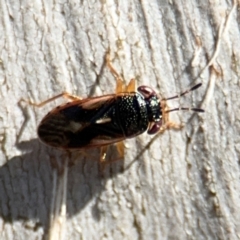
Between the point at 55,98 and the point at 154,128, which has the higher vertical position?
the point at 55,98

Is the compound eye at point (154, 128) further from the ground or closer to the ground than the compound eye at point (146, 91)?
closer to the ground

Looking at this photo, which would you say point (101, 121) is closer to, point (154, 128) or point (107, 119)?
point (107, 119)

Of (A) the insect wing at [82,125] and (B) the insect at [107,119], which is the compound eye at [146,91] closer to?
(B) the insect at [107,119]

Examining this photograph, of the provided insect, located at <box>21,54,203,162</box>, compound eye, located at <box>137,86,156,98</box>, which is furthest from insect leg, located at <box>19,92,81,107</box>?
compound eye, located at <box>137,86,156,98</box>

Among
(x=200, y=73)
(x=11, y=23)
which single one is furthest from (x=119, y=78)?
(x=11, y=23)

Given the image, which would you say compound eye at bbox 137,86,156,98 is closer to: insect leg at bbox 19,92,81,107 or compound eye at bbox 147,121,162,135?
compound eye at bbox 147,121,162,135

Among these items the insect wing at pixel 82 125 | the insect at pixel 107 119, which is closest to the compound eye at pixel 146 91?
the insect at pixel 107 119

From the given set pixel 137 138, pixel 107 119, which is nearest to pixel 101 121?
pixel 107 119
